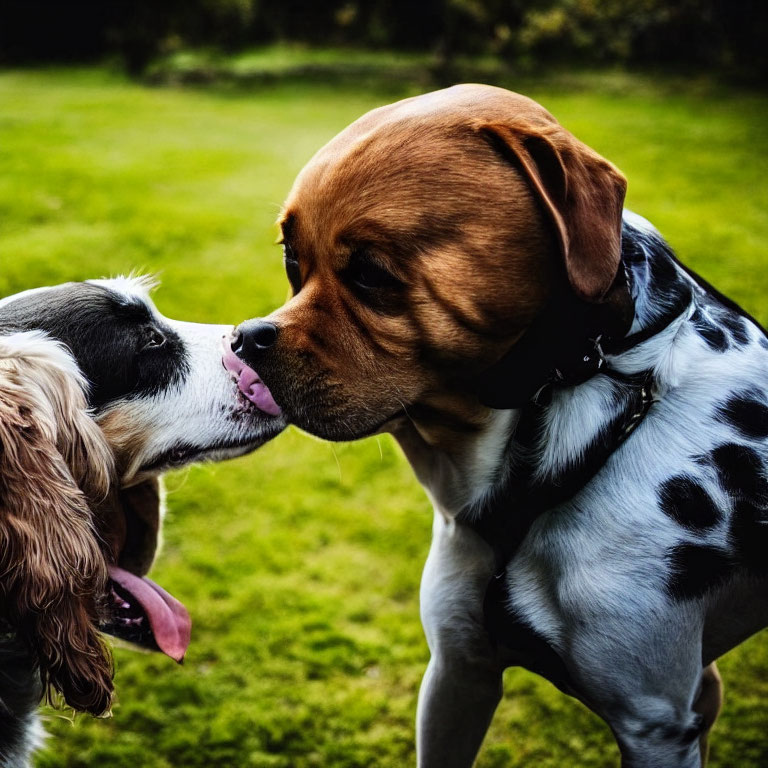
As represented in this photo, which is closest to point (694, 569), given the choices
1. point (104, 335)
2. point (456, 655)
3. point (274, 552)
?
point (456, 655)

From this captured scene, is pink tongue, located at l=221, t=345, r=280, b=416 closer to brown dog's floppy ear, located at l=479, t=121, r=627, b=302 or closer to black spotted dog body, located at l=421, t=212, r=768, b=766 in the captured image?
black spotted dog body, located at l=421, t=212, r=768, b=766

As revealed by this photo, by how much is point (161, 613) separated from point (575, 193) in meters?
2.04

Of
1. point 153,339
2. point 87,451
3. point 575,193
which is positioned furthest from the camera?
point 153,339

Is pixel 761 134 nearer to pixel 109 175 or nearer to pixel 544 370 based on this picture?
pixel 109 175

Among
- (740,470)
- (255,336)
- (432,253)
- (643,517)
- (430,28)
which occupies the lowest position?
(430,28)

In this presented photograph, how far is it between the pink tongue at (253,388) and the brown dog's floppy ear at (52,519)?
0.51m

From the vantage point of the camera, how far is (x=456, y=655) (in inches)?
102

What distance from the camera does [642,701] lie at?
2227 millimetres

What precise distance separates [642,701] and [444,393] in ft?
3.35

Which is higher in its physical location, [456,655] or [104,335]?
[104,335]

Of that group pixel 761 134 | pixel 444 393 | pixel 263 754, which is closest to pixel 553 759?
pixel 263 754

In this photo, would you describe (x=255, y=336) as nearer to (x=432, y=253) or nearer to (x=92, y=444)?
(x=432, y=253)

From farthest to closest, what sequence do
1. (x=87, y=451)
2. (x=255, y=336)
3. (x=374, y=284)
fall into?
(x=87, y=451)
(x=255, y=336)
(x=374, y=284)

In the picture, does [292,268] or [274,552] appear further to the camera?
[274,552]
